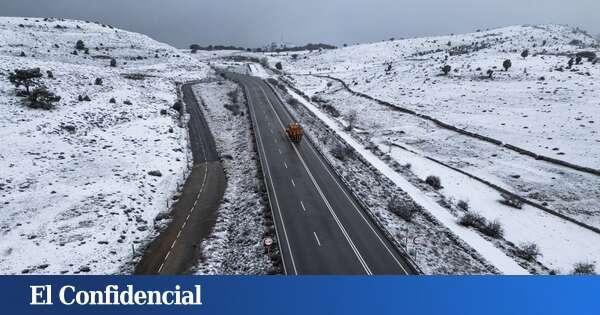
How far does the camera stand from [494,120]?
2144 inches

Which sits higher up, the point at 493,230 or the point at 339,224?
the point at 339,224

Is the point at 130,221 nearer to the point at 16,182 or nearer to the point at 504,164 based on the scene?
the point at 16,182

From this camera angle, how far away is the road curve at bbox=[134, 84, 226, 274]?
77.6 ft

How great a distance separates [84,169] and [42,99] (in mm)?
17737

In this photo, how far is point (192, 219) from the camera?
29125 millimetres

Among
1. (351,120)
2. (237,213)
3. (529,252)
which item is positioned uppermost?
(351,120)

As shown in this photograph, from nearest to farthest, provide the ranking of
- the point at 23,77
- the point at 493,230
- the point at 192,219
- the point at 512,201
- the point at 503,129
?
1. the point at 493,230
2. the point at 192,219
3. the point at 512,201
4. the point at 23,77
5. the point at 503,129

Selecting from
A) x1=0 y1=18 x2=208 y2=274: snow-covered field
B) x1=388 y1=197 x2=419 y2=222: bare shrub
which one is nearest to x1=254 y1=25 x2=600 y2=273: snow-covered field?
x1=388 y1=197 x2=419 y2=222: bare shrub

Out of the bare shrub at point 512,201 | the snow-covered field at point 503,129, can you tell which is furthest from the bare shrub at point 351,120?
the bare shrub at point 512,201

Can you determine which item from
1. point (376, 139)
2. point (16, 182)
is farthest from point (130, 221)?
point (376, 139)

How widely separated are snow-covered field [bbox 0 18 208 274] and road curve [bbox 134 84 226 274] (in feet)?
3.95

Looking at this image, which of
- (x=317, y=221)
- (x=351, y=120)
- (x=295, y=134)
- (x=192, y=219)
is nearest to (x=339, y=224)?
(x=317, y=221)

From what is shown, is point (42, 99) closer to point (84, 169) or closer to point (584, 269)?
point (84, 169)

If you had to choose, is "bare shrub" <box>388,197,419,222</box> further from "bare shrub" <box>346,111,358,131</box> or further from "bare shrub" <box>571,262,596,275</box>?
"bare shrub" <box>346,111,358,131</box>
